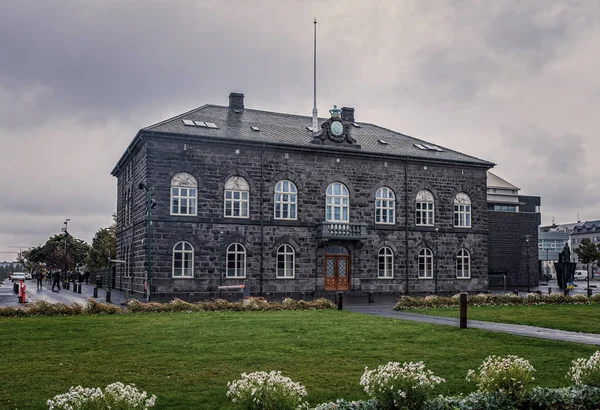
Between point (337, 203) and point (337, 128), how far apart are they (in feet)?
16.7

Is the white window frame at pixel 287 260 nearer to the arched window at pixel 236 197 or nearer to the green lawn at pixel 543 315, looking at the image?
the arched window at pixel 236 197

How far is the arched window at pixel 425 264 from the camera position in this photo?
138 feet

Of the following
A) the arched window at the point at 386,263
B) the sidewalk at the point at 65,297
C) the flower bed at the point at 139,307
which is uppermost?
the arched window at the point at 386,263

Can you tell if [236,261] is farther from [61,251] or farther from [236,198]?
[61,251]

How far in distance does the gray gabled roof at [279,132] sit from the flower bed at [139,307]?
1293cm

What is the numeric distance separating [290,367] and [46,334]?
8227 millimetres

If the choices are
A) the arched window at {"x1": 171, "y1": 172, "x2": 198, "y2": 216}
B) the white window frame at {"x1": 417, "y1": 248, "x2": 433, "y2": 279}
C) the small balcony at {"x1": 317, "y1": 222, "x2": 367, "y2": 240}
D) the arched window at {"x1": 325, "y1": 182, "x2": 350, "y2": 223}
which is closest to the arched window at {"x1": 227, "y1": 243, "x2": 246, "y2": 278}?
the arched window at {"x1": 171, "y1": 172, "x2": 198, "y2": 216}

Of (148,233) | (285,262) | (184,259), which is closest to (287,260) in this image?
(285,262)

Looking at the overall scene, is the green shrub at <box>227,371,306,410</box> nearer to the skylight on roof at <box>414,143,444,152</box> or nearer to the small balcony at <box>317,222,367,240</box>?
the small balcony at <box>317,222,367,240</box>

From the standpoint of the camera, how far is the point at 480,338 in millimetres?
16156

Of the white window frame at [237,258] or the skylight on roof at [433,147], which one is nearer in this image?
the white window frame at [237,258]

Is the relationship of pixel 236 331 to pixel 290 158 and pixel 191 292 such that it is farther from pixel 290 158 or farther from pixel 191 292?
pixel 290 158

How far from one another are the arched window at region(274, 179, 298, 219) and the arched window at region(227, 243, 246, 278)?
327cm

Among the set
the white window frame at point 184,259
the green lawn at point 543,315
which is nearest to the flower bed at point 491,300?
the green lawn at point 543,315
